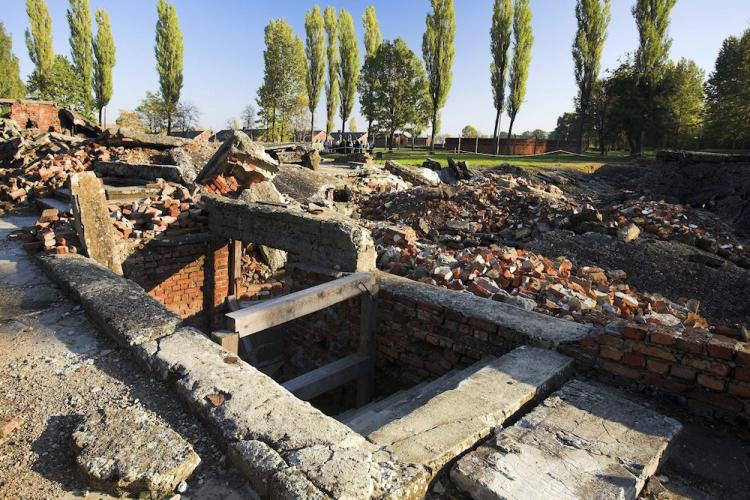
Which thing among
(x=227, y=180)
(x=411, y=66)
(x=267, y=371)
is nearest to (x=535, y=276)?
(x=267, y=371)

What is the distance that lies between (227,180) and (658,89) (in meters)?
30.6

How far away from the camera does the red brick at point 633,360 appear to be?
2.86m

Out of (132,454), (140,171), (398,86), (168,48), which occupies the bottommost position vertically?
(132,454)

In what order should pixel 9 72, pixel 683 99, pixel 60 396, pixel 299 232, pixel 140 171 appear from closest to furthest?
pixel 60 396
pixel 299 232
pixel 140 171
pixel 683 99
pixel 9 72

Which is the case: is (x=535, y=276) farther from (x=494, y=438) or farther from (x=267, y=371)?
(x=267, y=371)

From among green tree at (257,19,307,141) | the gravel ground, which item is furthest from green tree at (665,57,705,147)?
the gravel ground

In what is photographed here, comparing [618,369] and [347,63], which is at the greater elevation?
[347,63]

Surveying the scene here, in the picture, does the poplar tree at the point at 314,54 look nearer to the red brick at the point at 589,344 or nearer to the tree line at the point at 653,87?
the tree line at the point at 653,87

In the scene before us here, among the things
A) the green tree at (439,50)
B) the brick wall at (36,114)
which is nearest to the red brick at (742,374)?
the brick wall at (36,114)

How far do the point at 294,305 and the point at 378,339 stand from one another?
4.47 feet

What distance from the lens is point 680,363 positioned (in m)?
2.73

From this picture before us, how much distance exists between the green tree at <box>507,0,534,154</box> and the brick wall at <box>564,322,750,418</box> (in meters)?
33.6

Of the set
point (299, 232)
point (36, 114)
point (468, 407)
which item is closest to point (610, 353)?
point (468, 407)

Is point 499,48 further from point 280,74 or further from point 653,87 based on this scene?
point 280,74
